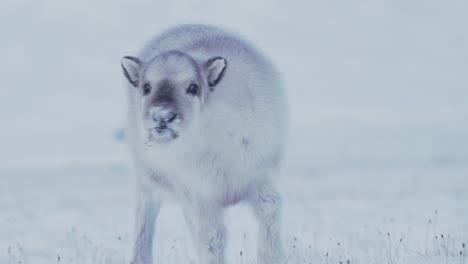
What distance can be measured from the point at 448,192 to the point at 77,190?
11151 mm

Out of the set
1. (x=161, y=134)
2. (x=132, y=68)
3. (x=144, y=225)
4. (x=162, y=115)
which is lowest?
(x=144, y=225)

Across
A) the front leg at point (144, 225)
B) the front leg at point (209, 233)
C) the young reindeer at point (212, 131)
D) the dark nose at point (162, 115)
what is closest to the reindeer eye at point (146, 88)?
the young reindeer at point (212, 131)

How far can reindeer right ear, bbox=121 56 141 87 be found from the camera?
20.2 ft

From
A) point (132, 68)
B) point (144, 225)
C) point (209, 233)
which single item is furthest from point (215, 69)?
point (144, 225)

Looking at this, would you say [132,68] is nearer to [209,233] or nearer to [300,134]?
[209,233]

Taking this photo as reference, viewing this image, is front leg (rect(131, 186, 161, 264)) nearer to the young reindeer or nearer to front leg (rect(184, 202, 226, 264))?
the young reindeer

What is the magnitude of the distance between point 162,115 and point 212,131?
72cm

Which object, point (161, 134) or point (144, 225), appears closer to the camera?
point (161, 134)

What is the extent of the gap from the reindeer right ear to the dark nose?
2.91ft

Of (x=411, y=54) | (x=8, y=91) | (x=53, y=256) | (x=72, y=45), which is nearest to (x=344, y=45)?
(x=411, y=54)

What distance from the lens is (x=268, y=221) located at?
647 centimetres

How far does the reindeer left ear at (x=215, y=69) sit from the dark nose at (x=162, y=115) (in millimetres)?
673

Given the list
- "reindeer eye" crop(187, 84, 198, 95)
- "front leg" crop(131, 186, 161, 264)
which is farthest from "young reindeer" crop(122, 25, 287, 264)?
"front leg" crop(131, 186, 161, 264)

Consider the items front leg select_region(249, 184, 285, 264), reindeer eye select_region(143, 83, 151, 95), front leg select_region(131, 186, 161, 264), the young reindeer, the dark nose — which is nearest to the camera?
the dark nose
